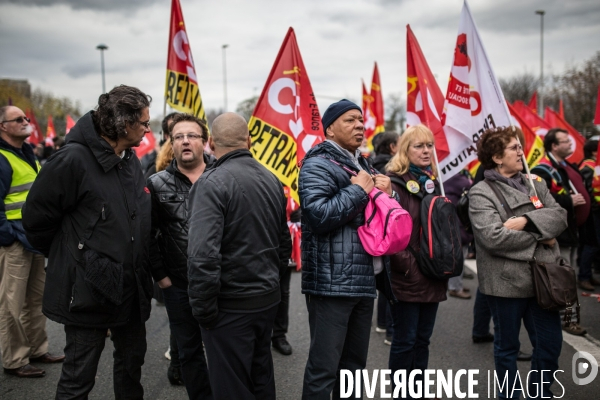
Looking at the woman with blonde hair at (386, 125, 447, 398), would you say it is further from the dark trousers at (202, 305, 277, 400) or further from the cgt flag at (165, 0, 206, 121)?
the cgt flag at (165, 0, 206, 121)

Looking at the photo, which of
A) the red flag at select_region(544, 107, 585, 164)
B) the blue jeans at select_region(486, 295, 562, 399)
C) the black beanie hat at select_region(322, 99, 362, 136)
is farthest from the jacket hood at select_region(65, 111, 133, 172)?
the red flag at select_region(544, 107, 585, 164)

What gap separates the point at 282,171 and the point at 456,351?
2.52 m

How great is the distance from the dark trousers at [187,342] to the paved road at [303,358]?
0.57 meters

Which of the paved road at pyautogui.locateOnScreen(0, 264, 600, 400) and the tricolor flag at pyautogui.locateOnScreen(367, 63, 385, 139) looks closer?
the paved road at pyautogui.locateOnScreen(0, 264, 600, 400)

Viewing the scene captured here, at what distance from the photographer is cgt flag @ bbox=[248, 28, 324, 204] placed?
188 inches

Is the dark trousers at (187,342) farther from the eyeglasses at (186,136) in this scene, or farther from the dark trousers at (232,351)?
the eyeglasses at (186,136)

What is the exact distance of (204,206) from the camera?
8.27 feet

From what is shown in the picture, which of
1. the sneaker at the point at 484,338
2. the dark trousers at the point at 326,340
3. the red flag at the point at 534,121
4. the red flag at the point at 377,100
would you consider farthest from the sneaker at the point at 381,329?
the red flag at the point at 377,100

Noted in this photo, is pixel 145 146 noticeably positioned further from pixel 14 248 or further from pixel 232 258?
pixel 232 258

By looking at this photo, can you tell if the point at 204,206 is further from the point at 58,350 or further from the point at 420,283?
the point at 58,350

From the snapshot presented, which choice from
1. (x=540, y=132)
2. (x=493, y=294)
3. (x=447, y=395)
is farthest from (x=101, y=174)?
(x=540, y=132)

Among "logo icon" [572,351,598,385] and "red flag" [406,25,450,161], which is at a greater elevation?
"red flag" [406,25,450,161]

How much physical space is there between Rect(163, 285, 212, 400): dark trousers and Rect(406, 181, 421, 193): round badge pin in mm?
1807

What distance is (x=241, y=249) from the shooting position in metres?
2.61
